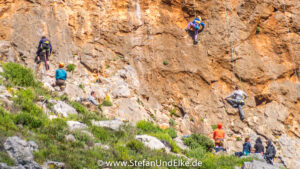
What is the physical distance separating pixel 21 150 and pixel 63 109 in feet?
14.5

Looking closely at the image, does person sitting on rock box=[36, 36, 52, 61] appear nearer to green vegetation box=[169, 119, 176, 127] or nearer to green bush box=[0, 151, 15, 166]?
green vegetation box=[169, 119, 176, 127]

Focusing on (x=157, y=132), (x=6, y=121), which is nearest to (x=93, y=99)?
(x=157, y=132)

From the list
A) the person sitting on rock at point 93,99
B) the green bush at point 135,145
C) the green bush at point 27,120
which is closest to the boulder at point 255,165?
the green bush at point 135,145

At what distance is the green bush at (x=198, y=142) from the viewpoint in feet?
52.6

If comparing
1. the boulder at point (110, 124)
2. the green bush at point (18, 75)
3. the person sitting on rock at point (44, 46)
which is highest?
the person sitting on rock at point (44, 46)

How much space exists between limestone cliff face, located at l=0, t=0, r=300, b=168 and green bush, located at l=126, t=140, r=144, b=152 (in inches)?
161

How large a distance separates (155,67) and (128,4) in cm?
349

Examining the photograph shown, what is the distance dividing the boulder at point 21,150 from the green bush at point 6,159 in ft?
0.53

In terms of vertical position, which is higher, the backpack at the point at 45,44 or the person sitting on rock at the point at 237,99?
the backpack at the point at 45,44

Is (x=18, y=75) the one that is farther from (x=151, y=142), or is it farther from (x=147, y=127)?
(x=151, y=142)

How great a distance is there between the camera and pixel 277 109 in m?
20.1

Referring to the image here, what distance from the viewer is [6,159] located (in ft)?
31.5

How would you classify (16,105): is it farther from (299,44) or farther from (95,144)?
(299,44)

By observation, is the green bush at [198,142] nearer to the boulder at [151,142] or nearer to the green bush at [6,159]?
the boulder at [151,142]
